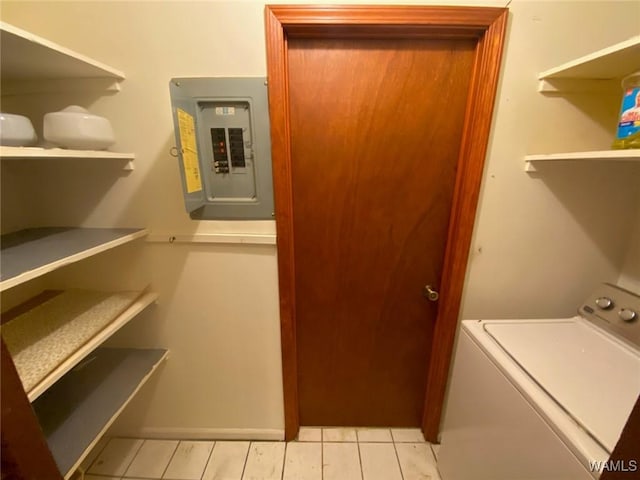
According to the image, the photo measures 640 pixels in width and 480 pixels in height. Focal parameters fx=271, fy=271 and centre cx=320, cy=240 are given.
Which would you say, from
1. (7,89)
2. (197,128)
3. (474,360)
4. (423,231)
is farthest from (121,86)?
(474,360)

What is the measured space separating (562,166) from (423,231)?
22.9 inches

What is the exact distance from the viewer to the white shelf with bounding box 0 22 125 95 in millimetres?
698

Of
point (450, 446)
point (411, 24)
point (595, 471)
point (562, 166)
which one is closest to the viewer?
point (595, 471)

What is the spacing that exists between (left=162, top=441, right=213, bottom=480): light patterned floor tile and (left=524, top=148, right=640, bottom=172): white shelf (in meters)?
2.04

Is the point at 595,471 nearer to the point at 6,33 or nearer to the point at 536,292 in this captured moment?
the point at 536,292

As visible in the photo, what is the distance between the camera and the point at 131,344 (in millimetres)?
1344

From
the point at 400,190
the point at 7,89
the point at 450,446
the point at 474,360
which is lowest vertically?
the point at 450,446

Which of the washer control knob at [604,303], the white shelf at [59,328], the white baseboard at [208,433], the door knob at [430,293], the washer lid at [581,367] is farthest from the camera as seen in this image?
the white baseboard at [208,433]

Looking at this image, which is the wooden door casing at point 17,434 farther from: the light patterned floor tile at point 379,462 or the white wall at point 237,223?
the light patterned floor tile at point 379,462

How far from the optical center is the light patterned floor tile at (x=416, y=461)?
1.33 meters

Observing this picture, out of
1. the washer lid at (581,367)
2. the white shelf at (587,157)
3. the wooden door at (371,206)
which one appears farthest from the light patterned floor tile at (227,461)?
the white shelf at (587,157)

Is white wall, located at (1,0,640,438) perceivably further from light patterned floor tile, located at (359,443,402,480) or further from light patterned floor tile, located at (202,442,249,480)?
light patterned floor tile, located at (359,443,402,480)

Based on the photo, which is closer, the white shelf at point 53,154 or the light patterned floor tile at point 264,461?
the white shelf at point 53,154

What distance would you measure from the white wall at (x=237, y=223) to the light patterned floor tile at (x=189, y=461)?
251 millimetres
